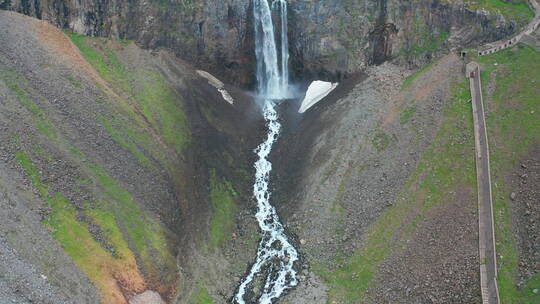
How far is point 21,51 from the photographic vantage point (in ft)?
220

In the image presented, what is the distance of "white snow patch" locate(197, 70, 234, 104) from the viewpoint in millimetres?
79188

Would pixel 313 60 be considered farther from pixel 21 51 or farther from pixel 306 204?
pixel 21 51

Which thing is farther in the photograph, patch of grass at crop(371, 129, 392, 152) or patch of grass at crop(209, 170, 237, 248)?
patch of grass at crop(371, 129, 392, 152)

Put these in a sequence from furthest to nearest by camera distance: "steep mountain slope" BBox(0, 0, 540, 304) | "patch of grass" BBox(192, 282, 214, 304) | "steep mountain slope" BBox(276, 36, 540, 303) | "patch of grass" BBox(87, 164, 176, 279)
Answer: "patch of grass" BBox(87, 164, 176, 279) → "patch of grass" BBox(192, 282, 214, 304) → "steep mountain slope" BBox(0, 0, 540, 304) → "steep mountain slope" BBox(276, 36, 540, 303)

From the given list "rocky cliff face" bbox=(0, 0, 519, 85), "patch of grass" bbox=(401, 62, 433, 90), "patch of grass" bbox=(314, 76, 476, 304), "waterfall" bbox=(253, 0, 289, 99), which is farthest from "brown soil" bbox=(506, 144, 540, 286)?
"waterfall" bbox=(253, 0, 289, 99)

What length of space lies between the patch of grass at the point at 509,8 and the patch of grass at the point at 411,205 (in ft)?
51.8

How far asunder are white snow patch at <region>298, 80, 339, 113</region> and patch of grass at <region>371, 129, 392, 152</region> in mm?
Answer: 11566

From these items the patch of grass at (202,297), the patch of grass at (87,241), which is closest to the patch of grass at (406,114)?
the patch of grass at (202,297)

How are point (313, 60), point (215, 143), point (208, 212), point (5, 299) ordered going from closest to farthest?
point (5, 299), point (208, 212), point (215, 143), point (313, 60)

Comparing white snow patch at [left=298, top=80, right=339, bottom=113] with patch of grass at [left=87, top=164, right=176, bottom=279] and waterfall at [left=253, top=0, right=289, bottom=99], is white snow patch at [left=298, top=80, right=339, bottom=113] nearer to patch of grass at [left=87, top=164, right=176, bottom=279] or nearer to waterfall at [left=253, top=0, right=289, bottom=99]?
waterfall at [left=253, top=0, right=289, bottom=99]

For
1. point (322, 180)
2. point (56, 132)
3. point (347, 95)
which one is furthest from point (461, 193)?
point (56, 132)

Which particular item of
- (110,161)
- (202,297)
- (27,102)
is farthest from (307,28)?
(202,297)

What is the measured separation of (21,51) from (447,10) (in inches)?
1782

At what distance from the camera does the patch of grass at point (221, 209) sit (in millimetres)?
63625
